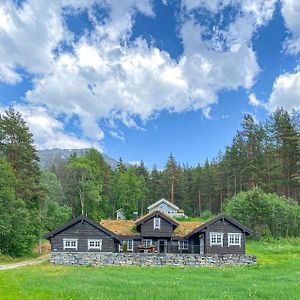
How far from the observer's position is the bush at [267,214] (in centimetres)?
6259

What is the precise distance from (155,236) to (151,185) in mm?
68126

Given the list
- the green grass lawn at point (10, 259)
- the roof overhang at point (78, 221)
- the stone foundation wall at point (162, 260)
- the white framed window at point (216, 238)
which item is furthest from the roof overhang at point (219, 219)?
the green grass lawn at point (10, 259)

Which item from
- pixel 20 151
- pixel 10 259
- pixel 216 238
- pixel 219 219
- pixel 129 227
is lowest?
pixel 10 259

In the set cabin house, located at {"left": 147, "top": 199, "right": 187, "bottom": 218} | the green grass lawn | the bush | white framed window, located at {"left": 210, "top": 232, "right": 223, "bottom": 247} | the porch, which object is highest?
cabin house, located at {"left": 147, "top": 199, "right": 187, "bottom": 218}

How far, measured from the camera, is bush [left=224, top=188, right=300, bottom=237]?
205ft

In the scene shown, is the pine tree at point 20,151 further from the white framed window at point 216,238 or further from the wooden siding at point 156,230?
the white framed window at point 216,238

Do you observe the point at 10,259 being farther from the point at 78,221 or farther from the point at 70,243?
the point at 78,221

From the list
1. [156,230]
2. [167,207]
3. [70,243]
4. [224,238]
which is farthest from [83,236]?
[167,207]

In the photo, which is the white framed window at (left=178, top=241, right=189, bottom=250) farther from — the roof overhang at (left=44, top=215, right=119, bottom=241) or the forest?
the forest

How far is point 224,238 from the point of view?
47.2 meters

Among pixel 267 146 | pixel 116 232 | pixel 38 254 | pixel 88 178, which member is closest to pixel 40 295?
pixel 116 232

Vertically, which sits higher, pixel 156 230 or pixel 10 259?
pixel 156 230

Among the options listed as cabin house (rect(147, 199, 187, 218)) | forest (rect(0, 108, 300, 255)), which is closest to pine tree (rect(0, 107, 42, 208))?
forest (rect(0, 108, 300, 255))

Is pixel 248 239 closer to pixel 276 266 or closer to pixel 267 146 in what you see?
pixel 267 146
